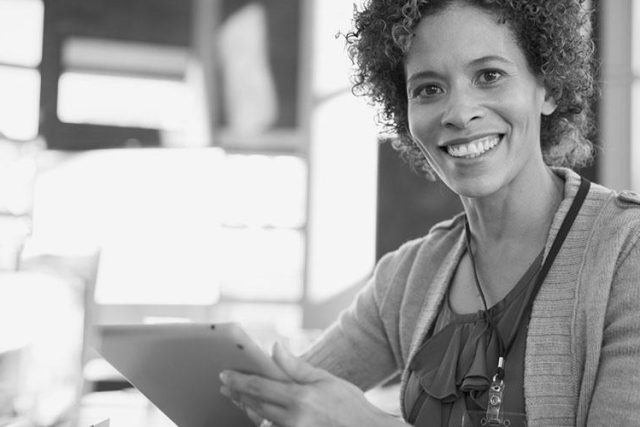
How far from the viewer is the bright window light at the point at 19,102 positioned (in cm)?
494

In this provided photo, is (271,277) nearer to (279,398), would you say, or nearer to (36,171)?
(36,171)

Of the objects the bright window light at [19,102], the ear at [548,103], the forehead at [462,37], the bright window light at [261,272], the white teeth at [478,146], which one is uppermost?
the bright window light at [19,102]

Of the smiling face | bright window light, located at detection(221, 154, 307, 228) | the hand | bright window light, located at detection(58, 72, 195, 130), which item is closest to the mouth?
the smiling face

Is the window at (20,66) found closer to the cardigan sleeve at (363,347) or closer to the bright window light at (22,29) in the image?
the bright window light at (22,29)

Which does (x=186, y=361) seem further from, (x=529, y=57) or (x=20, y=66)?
(x=20, y=66)

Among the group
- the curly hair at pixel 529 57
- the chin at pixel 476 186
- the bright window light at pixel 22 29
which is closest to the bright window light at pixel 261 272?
the bright window light at pixel 22 29

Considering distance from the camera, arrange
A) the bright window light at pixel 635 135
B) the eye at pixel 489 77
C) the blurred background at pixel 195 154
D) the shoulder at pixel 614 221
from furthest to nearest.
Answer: the blurred background at pixel 195 154
the bright window light at pixel 635 135
the eye at pixel 489 77
the shoulder at pixel 614 221

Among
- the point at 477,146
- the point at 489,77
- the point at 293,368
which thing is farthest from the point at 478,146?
the point at 293,368

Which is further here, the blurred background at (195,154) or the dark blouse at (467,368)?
the blurred background at (195,154)

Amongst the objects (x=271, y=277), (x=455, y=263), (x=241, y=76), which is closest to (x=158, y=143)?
(x=241, y=76)

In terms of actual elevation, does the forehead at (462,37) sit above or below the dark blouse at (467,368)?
above

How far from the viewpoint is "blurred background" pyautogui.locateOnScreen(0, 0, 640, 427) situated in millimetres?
4863

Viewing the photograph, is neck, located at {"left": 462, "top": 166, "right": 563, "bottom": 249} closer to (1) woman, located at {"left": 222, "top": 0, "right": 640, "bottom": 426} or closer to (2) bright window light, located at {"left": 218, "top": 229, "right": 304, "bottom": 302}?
(1) woman, located at {"left": 222, "top": 0, "right": 640, "bottom": 426}

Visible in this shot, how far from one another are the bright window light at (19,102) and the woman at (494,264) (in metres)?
3.88
